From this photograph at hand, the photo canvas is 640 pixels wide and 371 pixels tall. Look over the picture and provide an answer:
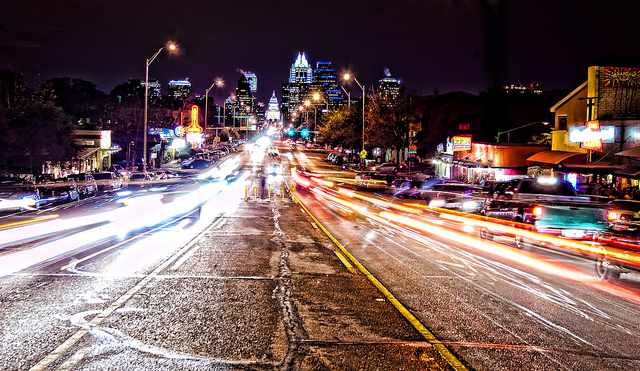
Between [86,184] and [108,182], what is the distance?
9.63 feet

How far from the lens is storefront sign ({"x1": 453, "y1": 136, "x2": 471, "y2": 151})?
54.2 metres

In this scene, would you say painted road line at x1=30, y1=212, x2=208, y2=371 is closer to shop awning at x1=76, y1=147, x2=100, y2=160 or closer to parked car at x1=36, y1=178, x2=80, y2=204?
parked car at x1=36, y1=178, x2=80, y2=204

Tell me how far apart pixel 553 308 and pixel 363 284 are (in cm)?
336

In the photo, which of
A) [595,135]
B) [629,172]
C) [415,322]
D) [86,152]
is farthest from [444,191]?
[86,152]

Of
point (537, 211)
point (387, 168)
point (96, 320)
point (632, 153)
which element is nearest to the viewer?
point (96, 320)

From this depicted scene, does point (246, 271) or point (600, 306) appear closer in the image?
point (600, 306)

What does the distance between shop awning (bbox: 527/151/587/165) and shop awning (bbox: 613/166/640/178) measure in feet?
26.7

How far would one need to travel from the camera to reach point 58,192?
32594 mm

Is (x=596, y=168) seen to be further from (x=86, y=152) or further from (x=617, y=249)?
(x=86, y=152)

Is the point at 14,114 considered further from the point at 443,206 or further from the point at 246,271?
the point at 246,271

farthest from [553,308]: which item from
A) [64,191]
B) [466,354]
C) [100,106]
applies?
[100,106]

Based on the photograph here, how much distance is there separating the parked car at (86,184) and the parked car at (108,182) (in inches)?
28.4

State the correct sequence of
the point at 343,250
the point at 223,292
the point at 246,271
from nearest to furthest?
the point at 223,292 < the point at 246,271 < the point at 343,250

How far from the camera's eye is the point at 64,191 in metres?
33.2
